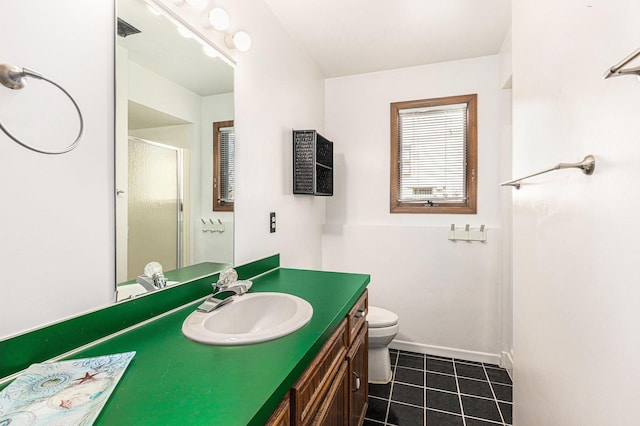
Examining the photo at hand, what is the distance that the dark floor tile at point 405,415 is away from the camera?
1.74 meters

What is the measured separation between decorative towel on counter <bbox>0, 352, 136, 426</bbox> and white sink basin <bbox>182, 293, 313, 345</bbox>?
23 cm

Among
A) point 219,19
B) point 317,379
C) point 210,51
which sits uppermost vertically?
point 219,19

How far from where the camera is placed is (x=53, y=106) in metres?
0.79

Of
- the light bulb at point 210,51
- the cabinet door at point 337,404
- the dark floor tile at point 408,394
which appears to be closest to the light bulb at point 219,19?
the light bulb at point 210,51

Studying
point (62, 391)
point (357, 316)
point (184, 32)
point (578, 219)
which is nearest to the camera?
point (62, 391)

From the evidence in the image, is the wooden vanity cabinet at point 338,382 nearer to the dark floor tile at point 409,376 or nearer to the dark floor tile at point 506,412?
the dark floor tile at point 409,376

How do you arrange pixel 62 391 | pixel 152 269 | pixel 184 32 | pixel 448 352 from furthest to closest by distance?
pixel 448 352 < pixel 184 32 < pixel 152 269 < pixel 62 391

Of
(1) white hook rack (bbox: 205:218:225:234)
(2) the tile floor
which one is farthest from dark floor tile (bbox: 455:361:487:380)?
(1) white hook rack (bbox: 205:218:225:234)

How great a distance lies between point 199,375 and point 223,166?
1.01 metres

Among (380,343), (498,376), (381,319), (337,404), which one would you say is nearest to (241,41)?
(337,404)

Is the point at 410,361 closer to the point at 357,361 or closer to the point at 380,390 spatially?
the point at 380,390

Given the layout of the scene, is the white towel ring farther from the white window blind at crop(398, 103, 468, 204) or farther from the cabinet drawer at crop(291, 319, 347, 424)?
the white window blind at crop(398, 103, 468, 204)

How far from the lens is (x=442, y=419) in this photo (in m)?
1.76

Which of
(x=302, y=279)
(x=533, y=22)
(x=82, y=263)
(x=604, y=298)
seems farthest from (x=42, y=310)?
(x=533, y=22)
